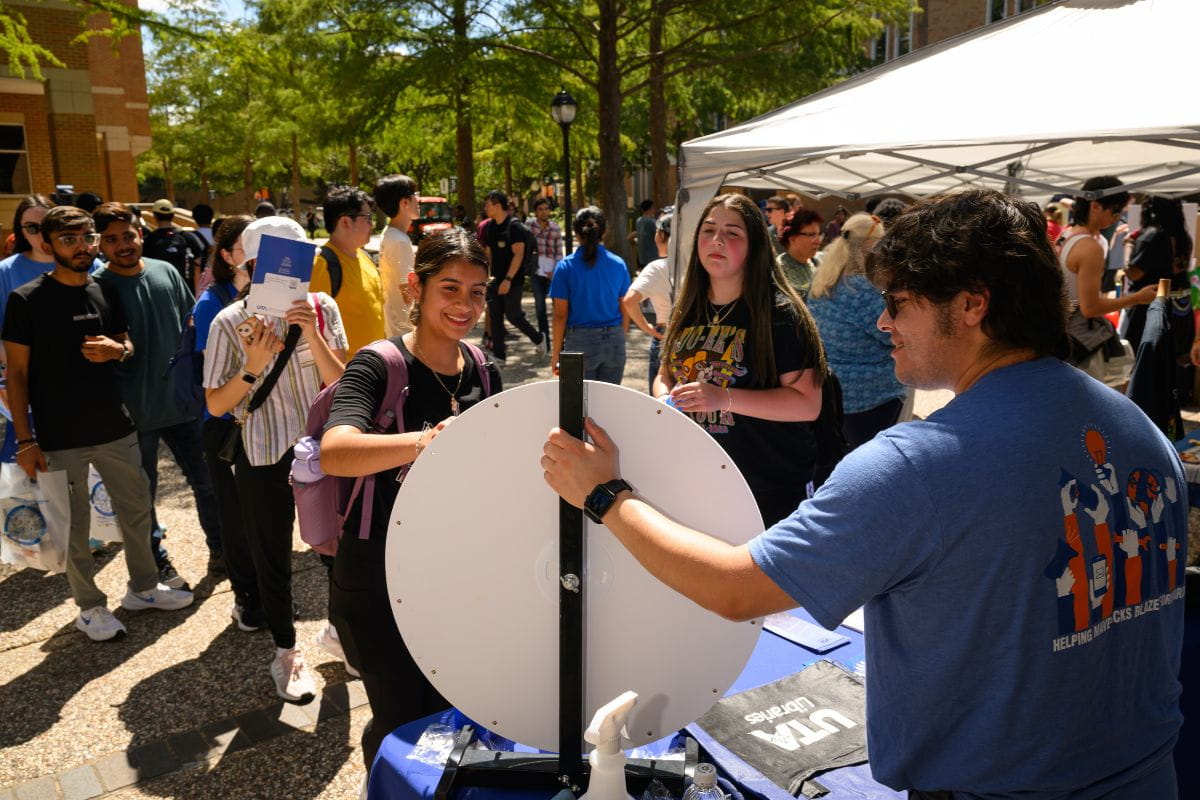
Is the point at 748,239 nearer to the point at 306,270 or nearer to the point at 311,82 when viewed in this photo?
the point at 306,270

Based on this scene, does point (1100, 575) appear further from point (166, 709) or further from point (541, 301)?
point (541, 301)

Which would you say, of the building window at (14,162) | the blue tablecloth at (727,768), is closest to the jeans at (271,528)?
the blue tablecloth at (727,768)

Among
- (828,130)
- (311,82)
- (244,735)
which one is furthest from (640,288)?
(311,82)

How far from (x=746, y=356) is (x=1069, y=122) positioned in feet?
5.18

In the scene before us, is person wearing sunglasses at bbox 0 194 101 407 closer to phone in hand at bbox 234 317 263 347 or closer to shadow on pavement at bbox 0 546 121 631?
shadow on pavement at bbox 0 546 121 631

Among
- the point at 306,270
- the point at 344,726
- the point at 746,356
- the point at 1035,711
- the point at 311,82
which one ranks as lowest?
the point at 344,726

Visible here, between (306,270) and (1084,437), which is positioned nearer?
(1084,437)

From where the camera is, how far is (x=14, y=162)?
19406 millimetres

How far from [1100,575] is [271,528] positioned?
3235 mm

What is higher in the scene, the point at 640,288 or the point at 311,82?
the point at 311,82

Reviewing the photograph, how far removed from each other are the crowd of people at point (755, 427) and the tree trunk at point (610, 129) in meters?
9.65

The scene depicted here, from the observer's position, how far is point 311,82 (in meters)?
15.4

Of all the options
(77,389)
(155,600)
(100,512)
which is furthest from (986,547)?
(100,512)

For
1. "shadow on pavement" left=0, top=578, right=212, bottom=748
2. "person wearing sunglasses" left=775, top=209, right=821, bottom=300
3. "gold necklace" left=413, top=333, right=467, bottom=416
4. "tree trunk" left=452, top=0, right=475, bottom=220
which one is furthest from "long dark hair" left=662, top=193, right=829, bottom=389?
"tree trunk" left=452, top=0, right=475, bottom=220
